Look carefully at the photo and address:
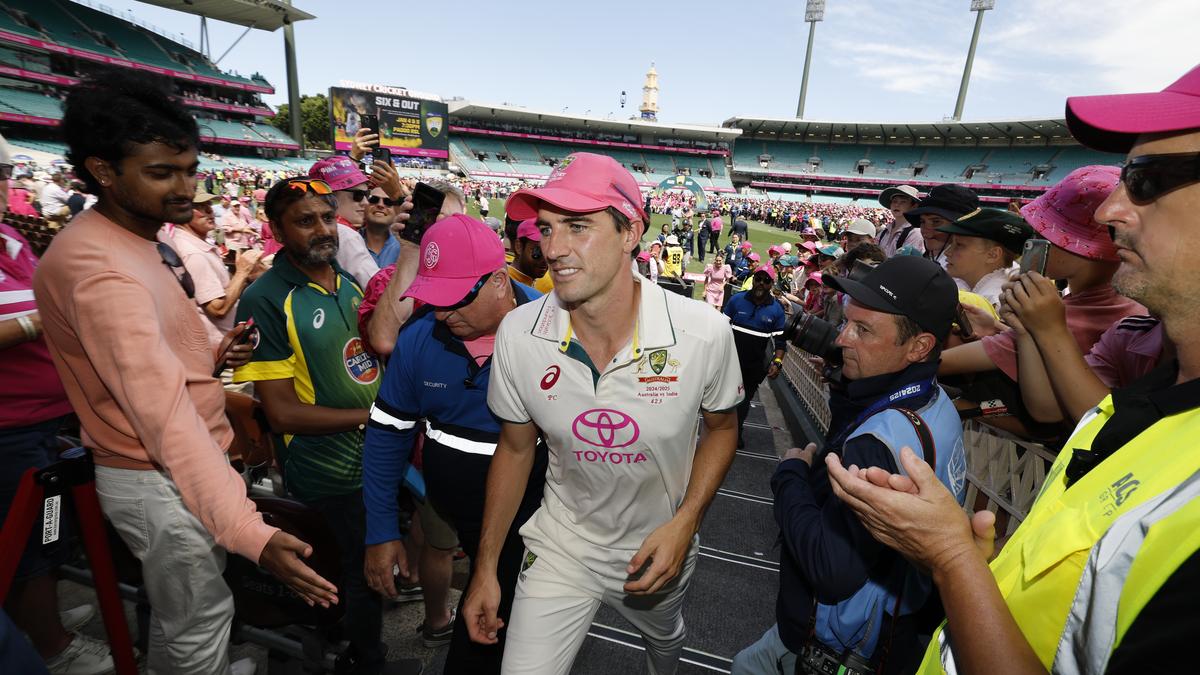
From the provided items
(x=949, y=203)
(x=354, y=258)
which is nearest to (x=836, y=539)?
(x=949, y=203)

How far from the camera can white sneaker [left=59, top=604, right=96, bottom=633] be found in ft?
10.2

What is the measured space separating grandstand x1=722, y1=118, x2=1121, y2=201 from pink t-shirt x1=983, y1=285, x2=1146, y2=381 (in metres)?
62.0

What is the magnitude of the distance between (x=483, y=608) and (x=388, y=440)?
0.80 metres

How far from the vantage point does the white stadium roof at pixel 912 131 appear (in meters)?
52.2

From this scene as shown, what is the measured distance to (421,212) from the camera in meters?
3.19

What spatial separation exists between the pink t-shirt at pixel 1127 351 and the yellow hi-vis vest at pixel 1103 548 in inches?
48.3

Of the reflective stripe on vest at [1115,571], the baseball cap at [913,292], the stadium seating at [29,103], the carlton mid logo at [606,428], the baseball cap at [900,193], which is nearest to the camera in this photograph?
the reflective stripe on vest at [1115,571]

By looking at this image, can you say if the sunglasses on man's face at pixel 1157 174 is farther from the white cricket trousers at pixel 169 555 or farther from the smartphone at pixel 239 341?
the smartphone at pixel 239 341

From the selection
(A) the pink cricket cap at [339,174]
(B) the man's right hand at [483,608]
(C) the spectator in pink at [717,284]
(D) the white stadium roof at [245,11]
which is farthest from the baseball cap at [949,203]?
(D) the white stadium roof at [245,11]

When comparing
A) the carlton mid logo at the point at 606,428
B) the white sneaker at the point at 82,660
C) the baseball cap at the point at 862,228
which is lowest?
the white sneaker at the point at 82,660

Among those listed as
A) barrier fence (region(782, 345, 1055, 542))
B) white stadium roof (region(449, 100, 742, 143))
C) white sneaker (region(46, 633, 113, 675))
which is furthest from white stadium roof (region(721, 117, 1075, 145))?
white sneaker (region(46, 633, 113, 675))

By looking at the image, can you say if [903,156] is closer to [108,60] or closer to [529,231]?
[529,231]

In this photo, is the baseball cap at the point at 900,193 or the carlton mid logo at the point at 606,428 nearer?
the carlton mid logo at the point at 606,428

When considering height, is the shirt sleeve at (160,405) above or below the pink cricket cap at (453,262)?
below
